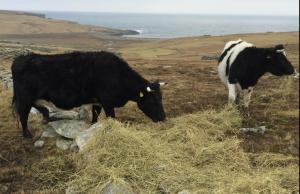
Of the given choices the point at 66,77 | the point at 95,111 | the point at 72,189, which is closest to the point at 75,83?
the point at 66,77

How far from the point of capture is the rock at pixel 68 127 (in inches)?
423

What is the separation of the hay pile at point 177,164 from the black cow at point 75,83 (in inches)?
49.0

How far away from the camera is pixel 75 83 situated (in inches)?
450

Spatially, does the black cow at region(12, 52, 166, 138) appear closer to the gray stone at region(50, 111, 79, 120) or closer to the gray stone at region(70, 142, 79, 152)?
the gray stone at region(50, 111, 79, 120)

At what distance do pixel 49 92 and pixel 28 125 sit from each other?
4.80ft

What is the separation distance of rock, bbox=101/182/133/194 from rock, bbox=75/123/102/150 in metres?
2.10

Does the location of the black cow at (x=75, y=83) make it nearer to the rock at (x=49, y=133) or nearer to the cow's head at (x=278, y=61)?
the rock at (x=49, y=133)

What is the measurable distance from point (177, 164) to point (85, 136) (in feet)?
8.19

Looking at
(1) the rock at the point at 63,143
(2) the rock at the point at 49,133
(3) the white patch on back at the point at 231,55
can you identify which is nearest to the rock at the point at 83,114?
(2) the rock at the point at 49,133

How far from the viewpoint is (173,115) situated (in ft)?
45.5

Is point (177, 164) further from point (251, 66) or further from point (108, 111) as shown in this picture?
point (251, 66)

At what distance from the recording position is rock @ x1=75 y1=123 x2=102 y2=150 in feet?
32.1

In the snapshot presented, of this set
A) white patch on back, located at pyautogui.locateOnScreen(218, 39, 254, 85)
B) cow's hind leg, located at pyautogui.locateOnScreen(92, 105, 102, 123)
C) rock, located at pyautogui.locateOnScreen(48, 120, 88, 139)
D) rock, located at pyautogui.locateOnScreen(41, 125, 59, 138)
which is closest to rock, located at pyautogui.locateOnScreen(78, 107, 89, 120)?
cow's hind leg, located at pyautogui.locateOnScreen(92, 105, 102, 123)

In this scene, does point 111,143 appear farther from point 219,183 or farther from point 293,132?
point 293,132
